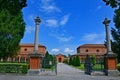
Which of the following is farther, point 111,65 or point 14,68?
point 14,68

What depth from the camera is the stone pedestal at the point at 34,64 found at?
20.7m

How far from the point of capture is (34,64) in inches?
824

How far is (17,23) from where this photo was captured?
138 ft

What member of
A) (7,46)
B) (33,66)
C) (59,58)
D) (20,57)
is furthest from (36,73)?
(59,58)

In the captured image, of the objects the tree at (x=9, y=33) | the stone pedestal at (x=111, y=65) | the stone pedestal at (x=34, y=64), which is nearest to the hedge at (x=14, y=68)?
the stone pedestal at (x=34, y=64)

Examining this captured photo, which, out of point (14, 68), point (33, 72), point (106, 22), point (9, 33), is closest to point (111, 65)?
point (106, 22)

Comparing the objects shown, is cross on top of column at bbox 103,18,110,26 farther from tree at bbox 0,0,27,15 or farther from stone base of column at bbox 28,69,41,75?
tree at bbox 0,0,27,15

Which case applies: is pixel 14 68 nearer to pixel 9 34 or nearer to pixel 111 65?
A: pixel 111 65

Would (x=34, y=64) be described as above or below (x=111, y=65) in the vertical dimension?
above

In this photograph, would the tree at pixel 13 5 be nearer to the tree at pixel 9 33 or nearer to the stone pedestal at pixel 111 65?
the stone pedestal at pixel 111 65

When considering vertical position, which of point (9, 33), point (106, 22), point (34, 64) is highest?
point (9, 33)

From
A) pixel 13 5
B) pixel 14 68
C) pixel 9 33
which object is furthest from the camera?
pixel 9 33

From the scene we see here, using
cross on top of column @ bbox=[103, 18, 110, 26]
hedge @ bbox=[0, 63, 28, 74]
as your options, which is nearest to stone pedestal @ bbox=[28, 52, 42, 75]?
hedge @ bbox=[0, 63, 28, 74]

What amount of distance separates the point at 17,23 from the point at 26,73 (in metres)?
22.2
